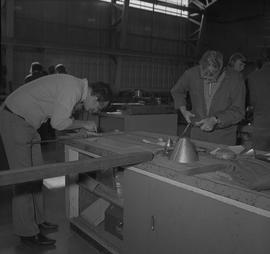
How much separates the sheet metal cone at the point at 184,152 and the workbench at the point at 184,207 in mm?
33

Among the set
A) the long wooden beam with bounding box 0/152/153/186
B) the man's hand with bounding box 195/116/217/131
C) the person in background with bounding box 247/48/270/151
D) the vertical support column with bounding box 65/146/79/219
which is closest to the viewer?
the long wooden beam with bounding box 0/152/153/186

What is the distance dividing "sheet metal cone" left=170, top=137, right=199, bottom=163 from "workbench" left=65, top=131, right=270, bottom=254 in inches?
1.3

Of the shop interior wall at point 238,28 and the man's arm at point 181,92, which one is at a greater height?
the shop interior wall at point 238,28

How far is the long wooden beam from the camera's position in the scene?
101 cm

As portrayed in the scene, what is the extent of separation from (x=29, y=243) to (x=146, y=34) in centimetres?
632

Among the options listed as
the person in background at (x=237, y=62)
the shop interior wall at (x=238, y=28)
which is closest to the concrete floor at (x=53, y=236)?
the person in background at (x=237, y=62)

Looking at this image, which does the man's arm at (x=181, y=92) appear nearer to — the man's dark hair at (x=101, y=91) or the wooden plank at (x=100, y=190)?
the man's dark hair at (x=101, y=91)

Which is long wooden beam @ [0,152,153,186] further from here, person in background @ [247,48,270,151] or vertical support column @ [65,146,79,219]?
person in background @ [247,48,270,151]

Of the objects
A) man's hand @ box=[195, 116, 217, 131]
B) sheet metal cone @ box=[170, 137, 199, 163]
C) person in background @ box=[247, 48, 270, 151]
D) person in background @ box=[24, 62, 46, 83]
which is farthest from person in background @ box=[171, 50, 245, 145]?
person in background @ box=[24, 62, 46, 83]

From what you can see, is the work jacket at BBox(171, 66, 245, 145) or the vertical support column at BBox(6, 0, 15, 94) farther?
the vertical support column at BBox(6, 0, 15, 94)

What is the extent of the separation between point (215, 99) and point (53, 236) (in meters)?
1.32

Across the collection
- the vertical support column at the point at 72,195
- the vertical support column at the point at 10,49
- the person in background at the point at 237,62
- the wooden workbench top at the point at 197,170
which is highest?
the vertical support column at the point at 10,49

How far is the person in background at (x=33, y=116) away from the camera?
1.79 metres

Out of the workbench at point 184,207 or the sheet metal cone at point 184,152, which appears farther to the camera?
the sheet metal cone at point 184,152
